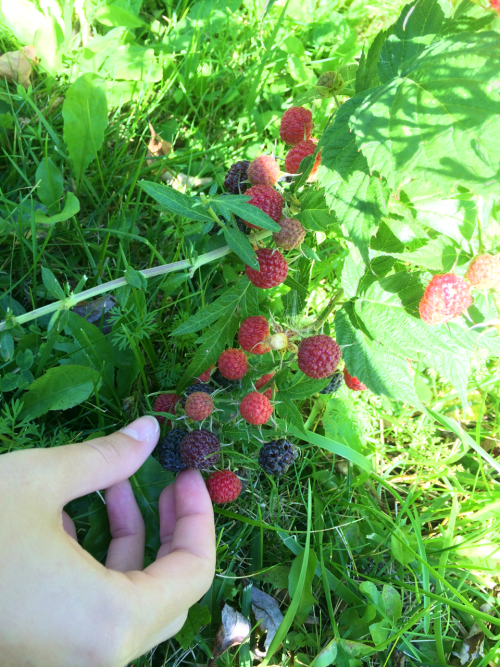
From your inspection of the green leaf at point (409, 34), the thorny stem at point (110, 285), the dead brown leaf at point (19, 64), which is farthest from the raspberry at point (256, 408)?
the dead brown leaf at point (19, 64)

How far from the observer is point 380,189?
1350 millimetres

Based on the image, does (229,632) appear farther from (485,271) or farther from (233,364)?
(485,271)

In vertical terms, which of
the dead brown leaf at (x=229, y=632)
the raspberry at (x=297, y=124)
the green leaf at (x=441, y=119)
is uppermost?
the green leaf at (x=441, y=119)

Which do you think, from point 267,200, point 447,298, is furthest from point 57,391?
point 447,298

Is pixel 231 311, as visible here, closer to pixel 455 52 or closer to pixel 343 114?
pixel 343 114

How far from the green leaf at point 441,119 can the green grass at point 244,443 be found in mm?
666

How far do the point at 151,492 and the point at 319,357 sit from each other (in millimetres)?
890

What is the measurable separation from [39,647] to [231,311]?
107 centimetres

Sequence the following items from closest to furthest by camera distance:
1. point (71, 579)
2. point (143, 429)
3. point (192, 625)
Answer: point (71, 579) < point (143, 429) < point (192, 625)

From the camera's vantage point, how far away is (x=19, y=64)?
2.52m

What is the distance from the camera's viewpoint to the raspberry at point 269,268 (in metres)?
1.60

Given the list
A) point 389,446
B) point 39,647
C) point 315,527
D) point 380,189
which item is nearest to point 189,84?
point 380,189

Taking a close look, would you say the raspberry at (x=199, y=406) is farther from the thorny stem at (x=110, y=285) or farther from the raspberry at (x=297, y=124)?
the raspberry at (x=297, y=124)

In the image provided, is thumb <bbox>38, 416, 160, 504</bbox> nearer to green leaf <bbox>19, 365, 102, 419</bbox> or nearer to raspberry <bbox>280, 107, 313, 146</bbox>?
green leaf <bbox>19, 365, 102, 419</bbox>
